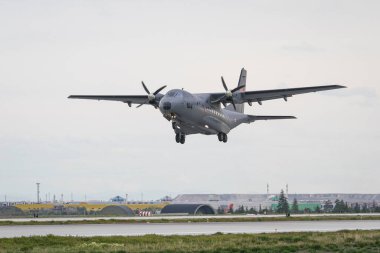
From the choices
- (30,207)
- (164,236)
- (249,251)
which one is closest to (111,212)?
(30,207)

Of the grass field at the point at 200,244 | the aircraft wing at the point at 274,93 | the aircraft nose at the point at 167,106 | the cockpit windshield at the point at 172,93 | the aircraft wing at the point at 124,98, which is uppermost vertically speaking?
the aircraft wing at the point at 124,98

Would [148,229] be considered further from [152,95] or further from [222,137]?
[152,95]

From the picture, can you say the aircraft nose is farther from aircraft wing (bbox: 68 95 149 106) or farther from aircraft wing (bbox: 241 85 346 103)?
aircraft wing (bbox: 241 85 346 103)

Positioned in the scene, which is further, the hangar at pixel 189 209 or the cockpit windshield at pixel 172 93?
the hangar at pixel 189 209

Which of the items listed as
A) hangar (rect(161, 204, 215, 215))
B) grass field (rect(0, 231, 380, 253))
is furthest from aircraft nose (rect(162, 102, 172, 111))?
hangar (rect(161, 204, 215, 215))

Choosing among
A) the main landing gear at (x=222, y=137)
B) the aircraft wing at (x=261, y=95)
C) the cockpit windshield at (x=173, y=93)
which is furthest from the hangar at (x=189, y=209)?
the cockpit windshield at (x=173, y=93)

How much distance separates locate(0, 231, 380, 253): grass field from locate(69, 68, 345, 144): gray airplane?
1567 centimetres

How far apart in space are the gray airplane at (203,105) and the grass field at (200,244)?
15668 millimetres

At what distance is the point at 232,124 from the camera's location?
71125 millimetres

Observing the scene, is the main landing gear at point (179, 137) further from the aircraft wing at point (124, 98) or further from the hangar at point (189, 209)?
the hangar at point (189, 209)

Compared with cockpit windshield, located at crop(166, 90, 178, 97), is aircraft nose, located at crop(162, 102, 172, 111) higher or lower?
lower

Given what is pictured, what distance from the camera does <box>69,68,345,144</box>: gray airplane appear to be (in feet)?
194

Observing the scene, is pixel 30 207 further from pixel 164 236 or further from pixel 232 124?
pixel 164 236

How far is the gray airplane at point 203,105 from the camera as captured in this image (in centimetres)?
5928
